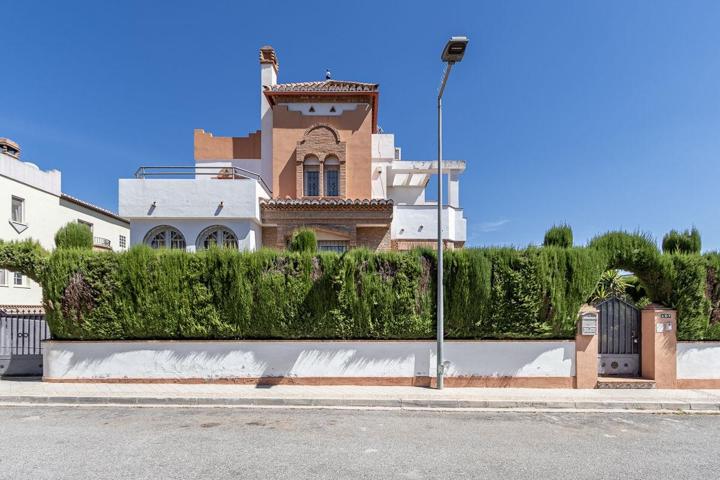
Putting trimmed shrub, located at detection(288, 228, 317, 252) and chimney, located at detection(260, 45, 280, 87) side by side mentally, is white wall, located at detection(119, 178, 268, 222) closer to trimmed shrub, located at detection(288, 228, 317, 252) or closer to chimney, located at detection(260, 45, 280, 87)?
trimmed shrub, located at detection(288, 228, 317, 252)

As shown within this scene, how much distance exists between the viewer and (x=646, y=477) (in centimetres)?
478

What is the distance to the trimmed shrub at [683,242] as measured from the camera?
9.98 meters

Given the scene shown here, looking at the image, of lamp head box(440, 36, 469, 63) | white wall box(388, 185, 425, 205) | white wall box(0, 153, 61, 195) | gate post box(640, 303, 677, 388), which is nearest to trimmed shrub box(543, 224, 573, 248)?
gate post box(640, 303, 677, 388)

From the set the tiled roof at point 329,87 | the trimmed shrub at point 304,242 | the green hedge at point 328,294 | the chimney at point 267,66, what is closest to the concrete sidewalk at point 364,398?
the green hedge at point 328,294

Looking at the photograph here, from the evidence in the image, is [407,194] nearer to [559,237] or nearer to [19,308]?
[559,237]

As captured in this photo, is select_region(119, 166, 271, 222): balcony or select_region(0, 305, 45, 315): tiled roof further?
select_region(0, 305, 45, 315): tiled roof

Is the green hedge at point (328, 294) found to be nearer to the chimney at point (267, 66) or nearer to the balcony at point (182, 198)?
the balcony at point (182, 198)

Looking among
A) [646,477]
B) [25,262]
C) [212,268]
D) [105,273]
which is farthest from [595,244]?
[25,262]

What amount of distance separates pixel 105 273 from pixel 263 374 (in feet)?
16.0

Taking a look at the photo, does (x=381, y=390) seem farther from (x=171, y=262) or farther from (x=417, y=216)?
(x=417, y=216)

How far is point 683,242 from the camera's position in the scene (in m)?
10.0

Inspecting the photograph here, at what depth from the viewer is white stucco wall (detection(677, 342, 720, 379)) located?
9156 millimetres

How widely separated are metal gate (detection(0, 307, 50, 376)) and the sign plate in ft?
46.4

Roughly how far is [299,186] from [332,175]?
5.49ft
